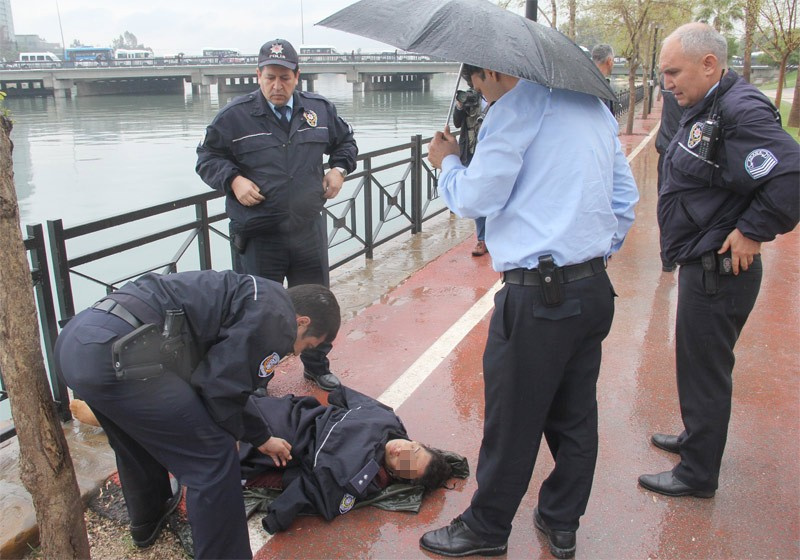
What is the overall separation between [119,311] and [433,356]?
2.60 metres

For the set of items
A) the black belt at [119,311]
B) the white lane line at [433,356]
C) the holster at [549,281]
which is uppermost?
the holster at [549,281]

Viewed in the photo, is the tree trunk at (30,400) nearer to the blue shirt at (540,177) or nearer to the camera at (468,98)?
the blue shirt at (540,177)

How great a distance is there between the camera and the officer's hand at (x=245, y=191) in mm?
3650

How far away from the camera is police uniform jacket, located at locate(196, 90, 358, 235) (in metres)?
3.68

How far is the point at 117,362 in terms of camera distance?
6.88ft

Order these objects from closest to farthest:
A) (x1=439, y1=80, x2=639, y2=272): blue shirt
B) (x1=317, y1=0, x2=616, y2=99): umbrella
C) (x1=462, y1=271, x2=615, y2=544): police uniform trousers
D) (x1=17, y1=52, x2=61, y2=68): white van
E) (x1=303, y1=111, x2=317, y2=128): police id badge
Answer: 1. (x1=317, y1=0, x2=616, y2=99): umbrella
2. (x1=439, y1=80, x2=639, y2=272): blue shirt
3. (x1=462, y1=271, x2=615, y2=544): police uniform trousers
4. (x1=303, y1=111, x2=317, y2=128): police id badge
5. (x1=17, y1=52, x2=61, y2=68): white van

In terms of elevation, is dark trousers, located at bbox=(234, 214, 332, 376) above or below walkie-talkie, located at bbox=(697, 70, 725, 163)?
below

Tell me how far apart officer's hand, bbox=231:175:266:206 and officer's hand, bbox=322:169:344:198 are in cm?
43

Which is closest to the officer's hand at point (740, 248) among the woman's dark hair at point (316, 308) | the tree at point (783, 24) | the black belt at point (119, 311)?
the woman's dark hair at point (316, 308)

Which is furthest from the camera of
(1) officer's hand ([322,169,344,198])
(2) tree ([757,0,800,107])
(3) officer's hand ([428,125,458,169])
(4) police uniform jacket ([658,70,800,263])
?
(2) tree ([757,0,800,107])

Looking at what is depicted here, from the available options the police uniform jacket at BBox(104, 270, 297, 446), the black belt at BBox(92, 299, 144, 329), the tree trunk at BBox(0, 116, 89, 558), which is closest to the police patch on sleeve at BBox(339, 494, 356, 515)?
the police uniform jacket at BBox(104, 270, 297, 446)

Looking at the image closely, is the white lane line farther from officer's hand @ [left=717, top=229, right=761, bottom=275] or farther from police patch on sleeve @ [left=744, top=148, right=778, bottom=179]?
police patch on sleeve @ [left=744, top=148, right=778, bottom=179]

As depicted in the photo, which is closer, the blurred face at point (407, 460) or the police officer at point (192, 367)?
the police officer at point (192, 367)

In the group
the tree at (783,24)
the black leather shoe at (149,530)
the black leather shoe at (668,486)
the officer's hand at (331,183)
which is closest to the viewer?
the black leather shoe at (149,530)
